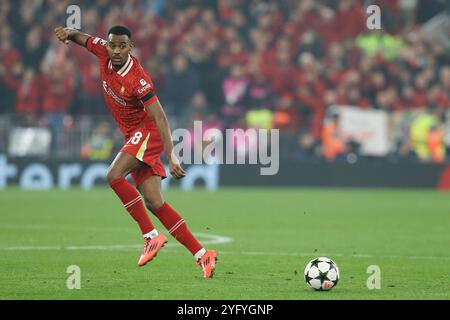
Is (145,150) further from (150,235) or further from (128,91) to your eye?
(150,235)

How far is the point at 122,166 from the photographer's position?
9430 mm

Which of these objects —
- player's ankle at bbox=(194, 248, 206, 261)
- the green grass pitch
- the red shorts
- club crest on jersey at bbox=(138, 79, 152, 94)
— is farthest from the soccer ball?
club crest on jersey at bbox=(138, 79, 152, 94)

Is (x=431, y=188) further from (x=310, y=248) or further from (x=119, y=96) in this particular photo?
(x=119, y=96)

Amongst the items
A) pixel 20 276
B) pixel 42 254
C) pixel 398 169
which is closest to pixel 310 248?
pixel 42 254

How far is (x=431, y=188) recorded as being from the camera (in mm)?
23047

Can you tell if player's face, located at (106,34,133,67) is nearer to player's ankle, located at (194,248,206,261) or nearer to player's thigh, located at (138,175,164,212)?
player's thigh, located at (138,175,164,212)

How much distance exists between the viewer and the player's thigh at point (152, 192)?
30.8 ft

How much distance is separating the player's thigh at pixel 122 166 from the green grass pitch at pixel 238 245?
0.88 metres

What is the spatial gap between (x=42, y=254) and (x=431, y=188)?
1370 cm

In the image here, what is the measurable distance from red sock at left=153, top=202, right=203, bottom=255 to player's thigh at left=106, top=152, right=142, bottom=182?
46cm

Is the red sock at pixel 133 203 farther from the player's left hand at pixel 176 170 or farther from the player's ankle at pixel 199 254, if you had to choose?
the player's left hand at pixel 176 170

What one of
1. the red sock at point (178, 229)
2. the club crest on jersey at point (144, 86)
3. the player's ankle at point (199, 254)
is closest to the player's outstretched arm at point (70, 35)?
the club crest on jersey at point (144, 86)

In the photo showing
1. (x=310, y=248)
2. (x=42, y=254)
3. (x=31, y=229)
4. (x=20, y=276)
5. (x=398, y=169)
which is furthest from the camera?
(x=398, y=169)

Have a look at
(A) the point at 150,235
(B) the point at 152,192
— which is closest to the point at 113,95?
(B) the point at 152,192
